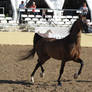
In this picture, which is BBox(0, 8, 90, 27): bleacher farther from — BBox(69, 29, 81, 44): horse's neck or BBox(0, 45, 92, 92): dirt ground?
BBox(69, 29, 81, 44): horse's neck

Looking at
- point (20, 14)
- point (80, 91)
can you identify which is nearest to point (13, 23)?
point (20, 14)

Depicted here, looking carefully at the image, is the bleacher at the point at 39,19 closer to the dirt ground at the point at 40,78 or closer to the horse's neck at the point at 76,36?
the dirt ground at the point at 40,78

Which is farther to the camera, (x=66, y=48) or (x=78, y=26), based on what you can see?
(x=66, y=48)

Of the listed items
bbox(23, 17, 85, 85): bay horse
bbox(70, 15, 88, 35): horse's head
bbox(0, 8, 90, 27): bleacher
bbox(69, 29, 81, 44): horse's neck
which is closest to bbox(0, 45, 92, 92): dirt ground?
bbox(23, 17, 85, 85): bay horse

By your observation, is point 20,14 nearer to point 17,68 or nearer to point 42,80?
point 17,68

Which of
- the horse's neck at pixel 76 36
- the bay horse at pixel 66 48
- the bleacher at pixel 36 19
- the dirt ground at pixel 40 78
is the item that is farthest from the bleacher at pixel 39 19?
the horse's neck at pixel 76 36

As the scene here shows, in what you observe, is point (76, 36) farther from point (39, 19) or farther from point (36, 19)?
point (39, 19)

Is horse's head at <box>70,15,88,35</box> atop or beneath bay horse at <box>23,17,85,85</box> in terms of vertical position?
atop

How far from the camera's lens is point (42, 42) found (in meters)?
7.59

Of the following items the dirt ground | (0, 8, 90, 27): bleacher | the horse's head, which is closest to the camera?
the horse's head

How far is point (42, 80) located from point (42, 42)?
103 cm

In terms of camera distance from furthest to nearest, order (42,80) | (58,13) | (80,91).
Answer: (58,13) → (42,80) → (80,91)

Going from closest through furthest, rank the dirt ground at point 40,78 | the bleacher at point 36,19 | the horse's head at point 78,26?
the horse's head at point 78,26
the dirt ground at point 40,78
the bleacher at point 36,19

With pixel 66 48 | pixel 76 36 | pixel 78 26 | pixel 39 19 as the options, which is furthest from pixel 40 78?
pixel 39 19
